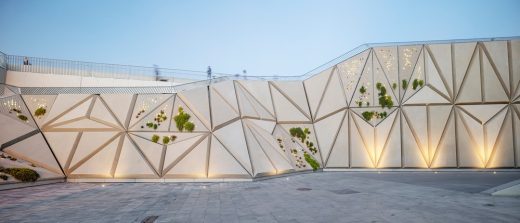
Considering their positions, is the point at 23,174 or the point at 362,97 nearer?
the point at 23,174

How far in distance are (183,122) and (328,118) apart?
15.7 meters

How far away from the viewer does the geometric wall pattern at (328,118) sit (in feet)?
82.6

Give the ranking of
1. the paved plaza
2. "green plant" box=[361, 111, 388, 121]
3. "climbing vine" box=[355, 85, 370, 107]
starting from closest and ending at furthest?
the paved plaza, "green plant" box=[361, 111, 388, 121], "climbing vine" box=[355, 85, 370, 107]

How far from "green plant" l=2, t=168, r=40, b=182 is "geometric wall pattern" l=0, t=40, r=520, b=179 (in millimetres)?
3237

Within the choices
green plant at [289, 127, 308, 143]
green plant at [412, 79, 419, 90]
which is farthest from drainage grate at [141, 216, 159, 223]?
green plant at [412, 79, 419, 90]

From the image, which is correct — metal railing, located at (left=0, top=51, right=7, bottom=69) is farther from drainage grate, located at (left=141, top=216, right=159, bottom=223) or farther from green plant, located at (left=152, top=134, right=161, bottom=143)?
drainage grate, located at (left=141, top=216, right=159, bottom=223)

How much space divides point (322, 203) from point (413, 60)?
2611cm

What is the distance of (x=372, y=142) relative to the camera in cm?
3262

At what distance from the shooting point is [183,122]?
26.2m

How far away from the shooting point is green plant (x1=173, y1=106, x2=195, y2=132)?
2600cm

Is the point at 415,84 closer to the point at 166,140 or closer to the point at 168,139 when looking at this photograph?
the point at 168,139

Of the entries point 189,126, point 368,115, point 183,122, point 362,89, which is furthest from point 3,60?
point 368,115

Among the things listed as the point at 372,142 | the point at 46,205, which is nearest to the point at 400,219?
the point at 46,205

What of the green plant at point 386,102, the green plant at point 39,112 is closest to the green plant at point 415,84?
the green plant at point 386,102
